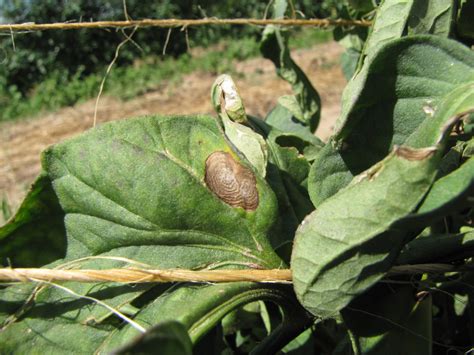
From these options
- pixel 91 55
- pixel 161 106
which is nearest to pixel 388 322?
pixel 161 106

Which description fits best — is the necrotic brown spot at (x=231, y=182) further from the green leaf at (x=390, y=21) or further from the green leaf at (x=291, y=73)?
the green leaf at (x=291, y=73)

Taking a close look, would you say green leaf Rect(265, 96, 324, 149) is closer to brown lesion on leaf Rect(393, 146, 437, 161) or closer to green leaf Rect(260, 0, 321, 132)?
green leaf Rect(260, 0, 321, 132)

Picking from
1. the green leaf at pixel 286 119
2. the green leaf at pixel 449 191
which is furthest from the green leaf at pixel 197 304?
the green leaf at pixel 286 119

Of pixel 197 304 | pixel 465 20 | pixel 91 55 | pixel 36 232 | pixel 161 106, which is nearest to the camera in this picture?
pixel 197 304

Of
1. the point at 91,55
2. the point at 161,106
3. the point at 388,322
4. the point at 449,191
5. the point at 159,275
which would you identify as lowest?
the point at 161,106

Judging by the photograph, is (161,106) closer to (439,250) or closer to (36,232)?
(36,232)

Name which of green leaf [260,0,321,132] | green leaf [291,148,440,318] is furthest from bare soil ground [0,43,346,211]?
green leaf [291,148,440,318]

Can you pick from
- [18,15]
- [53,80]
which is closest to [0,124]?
[53,80]

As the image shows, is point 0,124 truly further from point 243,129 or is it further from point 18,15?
point 243,129
